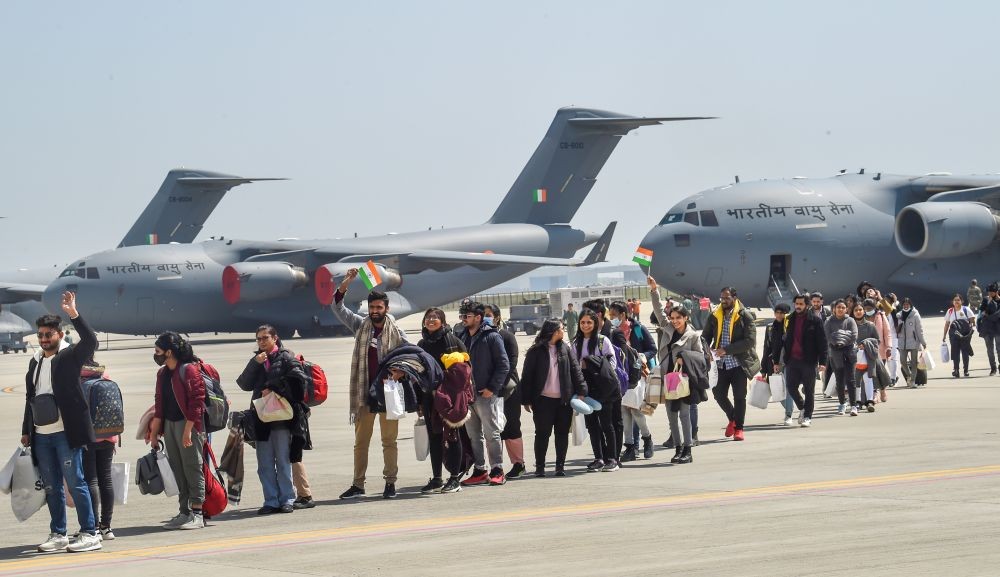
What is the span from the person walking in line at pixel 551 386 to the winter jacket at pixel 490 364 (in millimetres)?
430

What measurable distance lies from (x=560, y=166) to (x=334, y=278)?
10.7 m

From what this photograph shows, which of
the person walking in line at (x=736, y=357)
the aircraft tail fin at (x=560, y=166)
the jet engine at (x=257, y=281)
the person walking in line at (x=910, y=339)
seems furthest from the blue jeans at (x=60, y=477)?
the aircraft tail fin at (x=560, y=166)

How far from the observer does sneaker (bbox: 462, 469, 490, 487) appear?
495 inches

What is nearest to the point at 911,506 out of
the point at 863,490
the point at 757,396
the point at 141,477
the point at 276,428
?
the point at 863,490

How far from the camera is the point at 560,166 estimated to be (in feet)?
170

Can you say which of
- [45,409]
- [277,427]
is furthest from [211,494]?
[45,409]

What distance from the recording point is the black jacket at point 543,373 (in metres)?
13.0

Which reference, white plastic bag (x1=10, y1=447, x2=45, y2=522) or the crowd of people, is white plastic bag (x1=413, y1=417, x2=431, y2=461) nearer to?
the crowd of people

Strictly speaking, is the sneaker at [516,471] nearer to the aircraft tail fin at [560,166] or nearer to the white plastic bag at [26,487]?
the white plastic bag at [26,487]

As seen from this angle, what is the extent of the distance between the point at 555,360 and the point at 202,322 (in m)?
34.2

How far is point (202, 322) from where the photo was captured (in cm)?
4575

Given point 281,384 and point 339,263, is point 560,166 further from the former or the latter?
point 281,384

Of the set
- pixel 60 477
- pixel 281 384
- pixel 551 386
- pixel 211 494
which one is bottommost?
pixel 211 494

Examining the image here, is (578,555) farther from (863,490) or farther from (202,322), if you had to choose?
(202,322)
